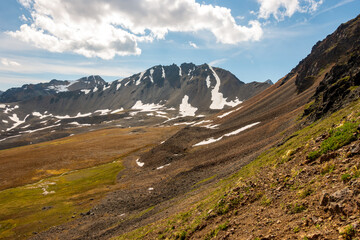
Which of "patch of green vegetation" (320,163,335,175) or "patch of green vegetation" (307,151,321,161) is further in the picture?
"patch of green vegetation" (307,151,321,161)

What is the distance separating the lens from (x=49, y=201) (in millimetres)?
48719

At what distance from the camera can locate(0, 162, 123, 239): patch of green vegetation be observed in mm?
38306

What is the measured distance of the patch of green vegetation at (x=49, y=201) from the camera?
1508 inches

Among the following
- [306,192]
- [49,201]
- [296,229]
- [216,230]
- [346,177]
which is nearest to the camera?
[296,229]

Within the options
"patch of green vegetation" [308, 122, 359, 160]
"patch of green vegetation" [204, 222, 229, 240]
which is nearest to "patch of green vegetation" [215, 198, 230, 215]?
"patch of green vegetation" [204, 222, 229, 240]

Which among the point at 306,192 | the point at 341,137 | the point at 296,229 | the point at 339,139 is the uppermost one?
the point at 341,137

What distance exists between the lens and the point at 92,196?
48625 millimetres

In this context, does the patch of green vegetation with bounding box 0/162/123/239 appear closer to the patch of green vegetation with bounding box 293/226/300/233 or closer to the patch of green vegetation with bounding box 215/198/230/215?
the patch of green vegetation with bounding box 215/198/230/215

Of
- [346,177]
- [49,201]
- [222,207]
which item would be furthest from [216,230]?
[49,201]

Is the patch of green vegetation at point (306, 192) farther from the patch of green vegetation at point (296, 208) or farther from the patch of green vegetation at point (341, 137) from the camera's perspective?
the patch of green vegetation at point (341, 137)

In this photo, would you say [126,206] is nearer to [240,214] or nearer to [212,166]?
[212,166]

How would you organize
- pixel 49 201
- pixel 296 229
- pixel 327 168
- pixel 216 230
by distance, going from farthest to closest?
pixel 49 201, pixel 216 230, pixel 327 168, pixel 296 229

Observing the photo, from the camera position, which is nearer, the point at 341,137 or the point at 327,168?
the point at 327,168

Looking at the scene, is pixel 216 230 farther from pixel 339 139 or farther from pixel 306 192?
pixel 339 139
